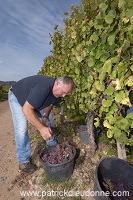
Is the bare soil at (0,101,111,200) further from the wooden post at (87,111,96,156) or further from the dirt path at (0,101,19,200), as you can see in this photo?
the wooden post at (87,111,96,156)

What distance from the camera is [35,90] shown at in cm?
230

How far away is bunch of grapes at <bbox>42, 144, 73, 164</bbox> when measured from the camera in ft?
8.64

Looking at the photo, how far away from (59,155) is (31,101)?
126cm

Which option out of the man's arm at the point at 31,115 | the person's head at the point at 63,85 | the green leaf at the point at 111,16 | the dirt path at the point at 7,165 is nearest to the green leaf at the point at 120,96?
the green leaf at the point at 111,16

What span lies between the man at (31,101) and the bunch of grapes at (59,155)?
0.47 meters

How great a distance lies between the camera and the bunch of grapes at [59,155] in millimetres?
2635

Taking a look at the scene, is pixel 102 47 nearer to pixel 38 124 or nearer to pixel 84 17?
pixel 84 17

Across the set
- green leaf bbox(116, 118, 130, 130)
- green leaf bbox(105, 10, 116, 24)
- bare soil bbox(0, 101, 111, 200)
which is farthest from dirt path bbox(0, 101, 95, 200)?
green leaf bbox(105, 10, 116, 24)

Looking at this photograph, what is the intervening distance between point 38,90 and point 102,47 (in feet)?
3.95

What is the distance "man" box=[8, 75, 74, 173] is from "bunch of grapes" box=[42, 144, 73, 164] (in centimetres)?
47

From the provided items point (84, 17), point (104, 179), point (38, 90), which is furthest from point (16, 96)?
point (104, 179)

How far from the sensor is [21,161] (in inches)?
119

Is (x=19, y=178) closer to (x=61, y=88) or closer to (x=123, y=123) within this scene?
(x=61, y=88)

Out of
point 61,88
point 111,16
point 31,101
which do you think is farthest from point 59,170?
point 111,16
